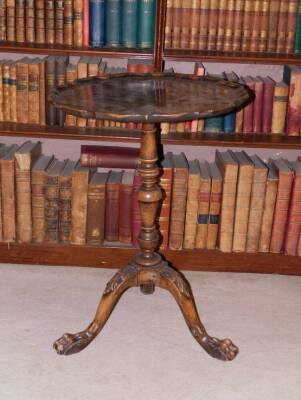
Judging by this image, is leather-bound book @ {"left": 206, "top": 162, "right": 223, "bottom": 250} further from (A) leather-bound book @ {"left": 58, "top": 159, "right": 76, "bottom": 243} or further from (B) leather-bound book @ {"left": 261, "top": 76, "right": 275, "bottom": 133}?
(A) leather-bound book @ {"left": 58, "top": 159, "right": 76, "bottom": 243}

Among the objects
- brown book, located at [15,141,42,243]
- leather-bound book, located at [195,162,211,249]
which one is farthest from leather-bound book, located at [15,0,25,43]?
leather-bound book, located at [195,162,211,249]

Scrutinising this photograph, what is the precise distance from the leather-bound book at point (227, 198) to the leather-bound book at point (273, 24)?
1.57ft

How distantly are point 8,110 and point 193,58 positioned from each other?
789 millimetres

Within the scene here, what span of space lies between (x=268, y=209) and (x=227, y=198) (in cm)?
18

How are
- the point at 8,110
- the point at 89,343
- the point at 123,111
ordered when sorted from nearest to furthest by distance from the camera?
the point at 123,111 < the point at 89,343 < the point at 8,110

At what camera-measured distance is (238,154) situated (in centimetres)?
267

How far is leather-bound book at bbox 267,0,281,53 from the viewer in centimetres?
239

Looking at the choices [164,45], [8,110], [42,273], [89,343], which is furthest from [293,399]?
[8,110]

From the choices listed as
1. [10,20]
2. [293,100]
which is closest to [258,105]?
[293,100]

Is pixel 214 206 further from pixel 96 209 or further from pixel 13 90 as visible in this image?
pixel 13 90

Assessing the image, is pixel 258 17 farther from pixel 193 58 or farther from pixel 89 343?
pixel 89 343

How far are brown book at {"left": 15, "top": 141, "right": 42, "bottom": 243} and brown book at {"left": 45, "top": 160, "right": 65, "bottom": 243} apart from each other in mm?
74

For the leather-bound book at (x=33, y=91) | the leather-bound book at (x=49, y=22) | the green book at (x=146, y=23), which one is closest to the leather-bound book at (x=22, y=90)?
the leather-bound book at (x=33, y=91)

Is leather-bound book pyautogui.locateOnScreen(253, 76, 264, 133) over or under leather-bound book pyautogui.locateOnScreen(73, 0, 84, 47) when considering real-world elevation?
under
